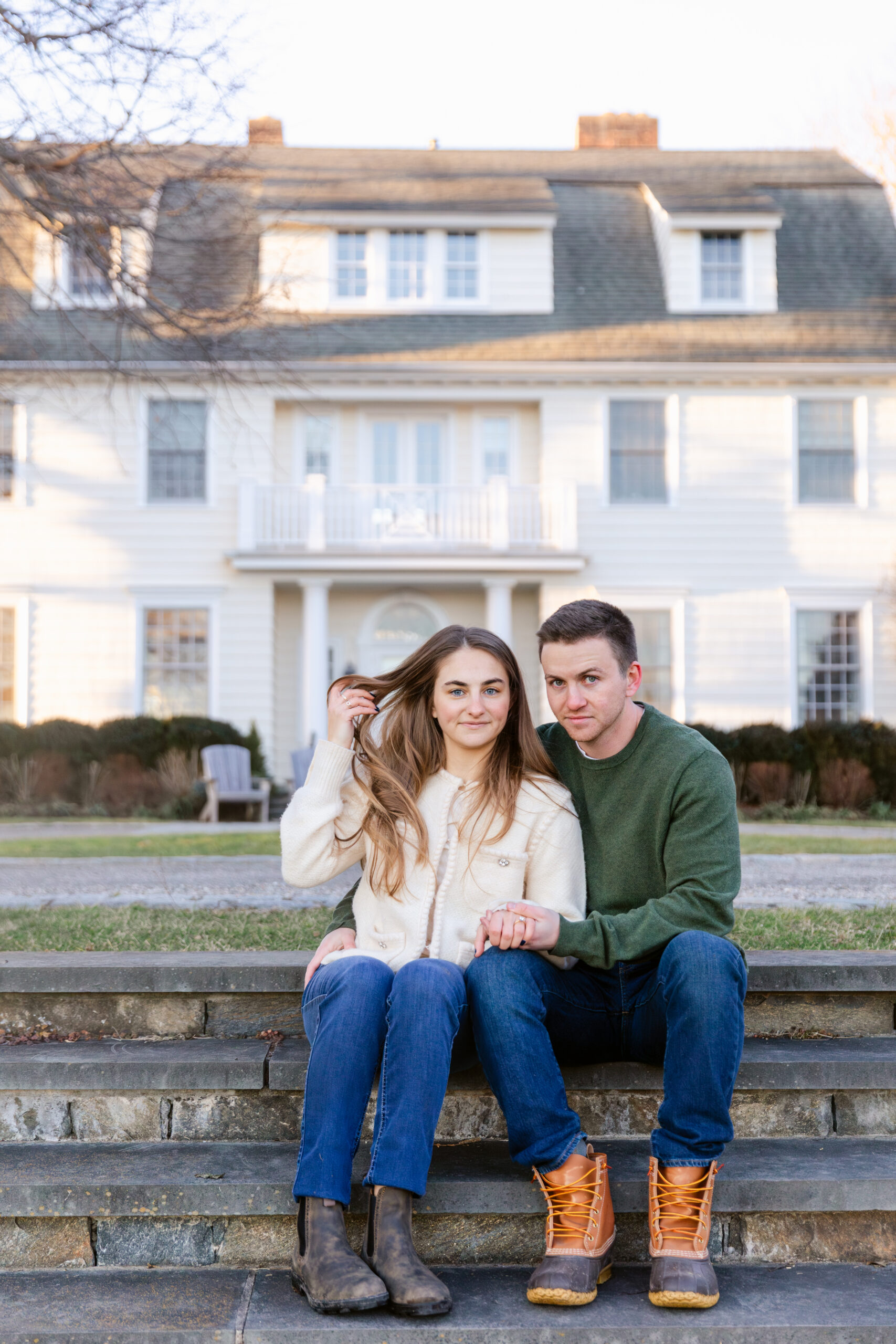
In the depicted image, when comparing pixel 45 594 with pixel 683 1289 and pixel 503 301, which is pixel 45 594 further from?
pixel 683 1289

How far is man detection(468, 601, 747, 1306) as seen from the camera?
2318mm

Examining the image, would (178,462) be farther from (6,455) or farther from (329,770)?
(329,770)

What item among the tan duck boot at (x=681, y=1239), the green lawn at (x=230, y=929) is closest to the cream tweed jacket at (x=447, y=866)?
the tan duck boot at (x=681, y=1239)

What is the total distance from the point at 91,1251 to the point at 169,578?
1291cm

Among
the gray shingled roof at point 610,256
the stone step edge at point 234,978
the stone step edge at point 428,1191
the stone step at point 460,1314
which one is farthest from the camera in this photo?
the gray shingled roof at point 610,256

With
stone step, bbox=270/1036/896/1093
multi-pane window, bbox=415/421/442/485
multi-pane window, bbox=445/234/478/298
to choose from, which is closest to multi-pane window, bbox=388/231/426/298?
multi-pane window, bbox=445/234/478/298

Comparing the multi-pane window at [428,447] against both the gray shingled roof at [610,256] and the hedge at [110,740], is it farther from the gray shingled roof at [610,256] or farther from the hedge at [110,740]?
the hedge at [110,740]

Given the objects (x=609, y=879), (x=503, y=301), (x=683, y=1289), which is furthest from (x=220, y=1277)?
(x=503, y=301)

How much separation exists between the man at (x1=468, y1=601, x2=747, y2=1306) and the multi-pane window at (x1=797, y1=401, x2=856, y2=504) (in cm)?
1331

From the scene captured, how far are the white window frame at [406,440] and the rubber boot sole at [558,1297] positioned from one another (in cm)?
1361

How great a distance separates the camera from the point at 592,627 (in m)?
2.70

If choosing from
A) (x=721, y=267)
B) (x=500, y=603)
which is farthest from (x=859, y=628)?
(x=721, y=267)

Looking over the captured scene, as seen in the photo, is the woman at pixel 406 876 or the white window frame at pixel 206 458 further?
the white window frame at pixel 206 458

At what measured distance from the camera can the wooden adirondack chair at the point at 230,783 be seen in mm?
12234
